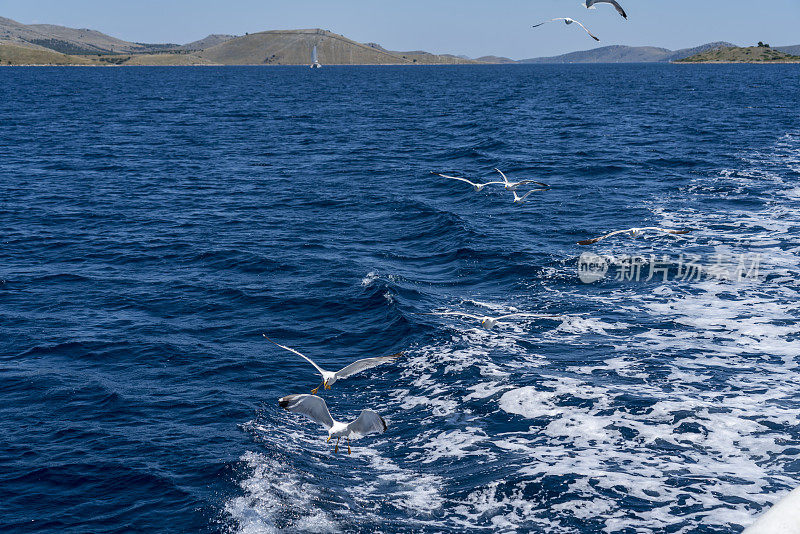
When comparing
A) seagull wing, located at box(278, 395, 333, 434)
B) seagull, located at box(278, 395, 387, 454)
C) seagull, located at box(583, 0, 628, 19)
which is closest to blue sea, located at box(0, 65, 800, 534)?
seagull, located at box(278, 395, 387, 454)

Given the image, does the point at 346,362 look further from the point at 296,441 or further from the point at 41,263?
the point at 41,263

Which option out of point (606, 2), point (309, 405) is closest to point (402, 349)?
point (309, 405)

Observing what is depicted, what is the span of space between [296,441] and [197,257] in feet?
50.0

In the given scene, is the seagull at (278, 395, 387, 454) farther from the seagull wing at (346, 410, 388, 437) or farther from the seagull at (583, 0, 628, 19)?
the seagull at (583, 0, 628, 19)

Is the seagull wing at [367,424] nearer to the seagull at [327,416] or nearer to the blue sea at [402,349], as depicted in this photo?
the seagull at [327,416]

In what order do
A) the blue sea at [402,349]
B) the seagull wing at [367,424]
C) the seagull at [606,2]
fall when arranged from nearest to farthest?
the seagull wing at [367,424] → the blue sea at [402,349] → the seagull at [606,2]

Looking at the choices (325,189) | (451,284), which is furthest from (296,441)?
(325,189)

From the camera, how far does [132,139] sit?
215ft

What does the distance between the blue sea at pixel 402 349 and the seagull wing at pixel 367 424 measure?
60.6 inches

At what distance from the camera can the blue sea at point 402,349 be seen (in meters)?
12.9

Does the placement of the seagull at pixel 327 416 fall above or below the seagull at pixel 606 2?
below

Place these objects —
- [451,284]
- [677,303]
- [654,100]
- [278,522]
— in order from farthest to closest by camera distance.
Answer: [654,100]
[451,284]
[677,303]
[278,522]

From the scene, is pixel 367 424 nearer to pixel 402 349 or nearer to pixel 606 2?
pixel 402 349

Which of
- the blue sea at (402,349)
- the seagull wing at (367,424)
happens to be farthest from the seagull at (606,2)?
the seagull wing at (367,424)
